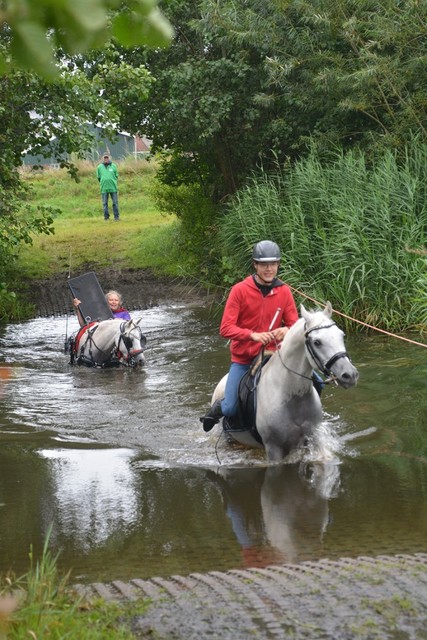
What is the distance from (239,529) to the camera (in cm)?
700

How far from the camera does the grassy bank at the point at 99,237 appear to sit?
2470 cm

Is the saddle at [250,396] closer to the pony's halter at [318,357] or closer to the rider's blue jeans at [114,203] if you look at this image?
the pony's halter at [318,357]

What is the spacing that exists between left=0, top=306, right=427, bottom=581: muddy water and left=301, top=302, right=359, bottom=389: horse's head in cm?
100

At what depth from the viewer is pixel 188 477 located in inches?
347

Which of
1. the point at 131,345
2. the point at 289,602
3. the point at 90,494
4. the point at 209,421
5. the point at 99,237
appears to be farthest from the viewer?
the point at 99,237

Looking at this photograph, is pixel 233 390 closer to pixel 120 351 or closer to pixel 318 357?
pixel 318 357

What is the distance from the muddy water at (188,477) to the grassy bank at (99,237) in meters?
8.05

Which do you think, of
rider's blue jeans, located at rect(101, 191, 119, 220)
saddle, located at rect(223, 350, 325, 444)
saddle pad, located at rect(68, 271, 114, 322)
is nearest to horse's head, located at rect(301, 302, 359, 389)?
saddle, located at rect(223, 350, 325, 444)

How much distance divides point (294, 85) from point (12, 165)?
6262 millimetres

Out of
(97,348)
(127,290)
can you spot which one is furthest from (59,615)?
(127,290)

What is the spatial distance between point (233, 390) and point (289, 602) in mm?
3769

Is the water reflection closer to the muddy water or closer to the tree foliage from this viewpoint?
the muddy water

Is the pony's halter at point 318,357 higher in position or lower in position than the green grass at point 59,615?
higher

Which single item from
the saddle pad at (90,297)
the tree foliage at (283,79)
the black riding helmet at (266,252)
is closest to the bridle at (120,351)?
the saddle pad at (90,297)
